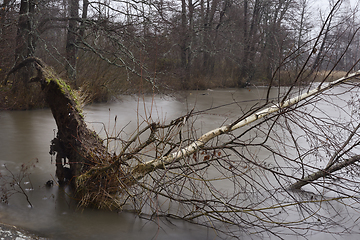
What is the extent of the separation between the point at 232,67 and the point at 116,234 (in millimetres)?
24073

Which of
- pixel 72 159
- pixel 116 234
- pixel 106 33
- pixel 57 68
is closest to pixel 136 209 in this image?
pixel 116 234

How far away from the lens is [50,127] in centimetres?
968

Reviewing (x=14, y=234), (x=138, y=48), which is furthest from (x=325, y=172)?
(x=138, y=48)

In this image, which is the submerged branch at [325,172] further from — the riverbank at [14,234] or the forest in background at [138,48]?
the riverbank at [14,234]

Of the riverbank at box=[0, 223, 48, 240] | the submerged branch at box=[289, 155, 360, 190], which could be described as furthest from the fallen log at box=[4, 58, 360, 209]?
the riverbank at box=[0, 223, 48, 240]

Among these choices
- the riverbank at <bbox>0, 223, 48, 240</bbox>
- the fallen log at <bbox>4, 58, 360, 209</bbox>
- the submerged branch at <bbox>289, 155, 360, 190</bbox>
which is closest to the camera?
the riverbank at <bbox>0, 223, 48, 240</bbox>

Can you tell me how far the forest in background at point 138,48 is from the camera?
4340 mm

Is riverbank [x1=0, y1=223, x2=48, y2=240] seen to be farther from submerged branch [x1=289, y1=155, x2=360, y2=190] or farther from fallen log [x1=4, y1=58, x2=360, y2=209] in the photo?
submerged branch [x1=289, y1=155, x2=360, y2=190]

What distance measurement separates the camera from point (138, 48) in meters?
11.1

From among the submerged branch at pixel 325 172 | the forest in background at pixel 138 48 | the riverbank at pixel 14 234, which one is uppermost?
the forest in background at pixel 138 48

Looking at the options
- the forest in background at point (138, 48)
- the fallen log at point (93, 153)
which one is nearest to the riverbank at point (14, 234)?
the fallen log at point (93, 153)

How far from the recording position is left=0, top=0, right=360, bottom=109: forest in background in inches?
171

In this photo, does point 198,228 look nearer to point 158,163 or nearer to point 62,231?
point 158,163

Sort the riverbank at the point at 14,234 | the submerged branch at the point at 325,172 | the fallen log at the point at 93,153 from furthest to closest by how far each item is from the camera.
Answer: the submerged branch at the point at 325,172 → the fallen log at the point at 93,153 → the riverbank at the point at 14,234
